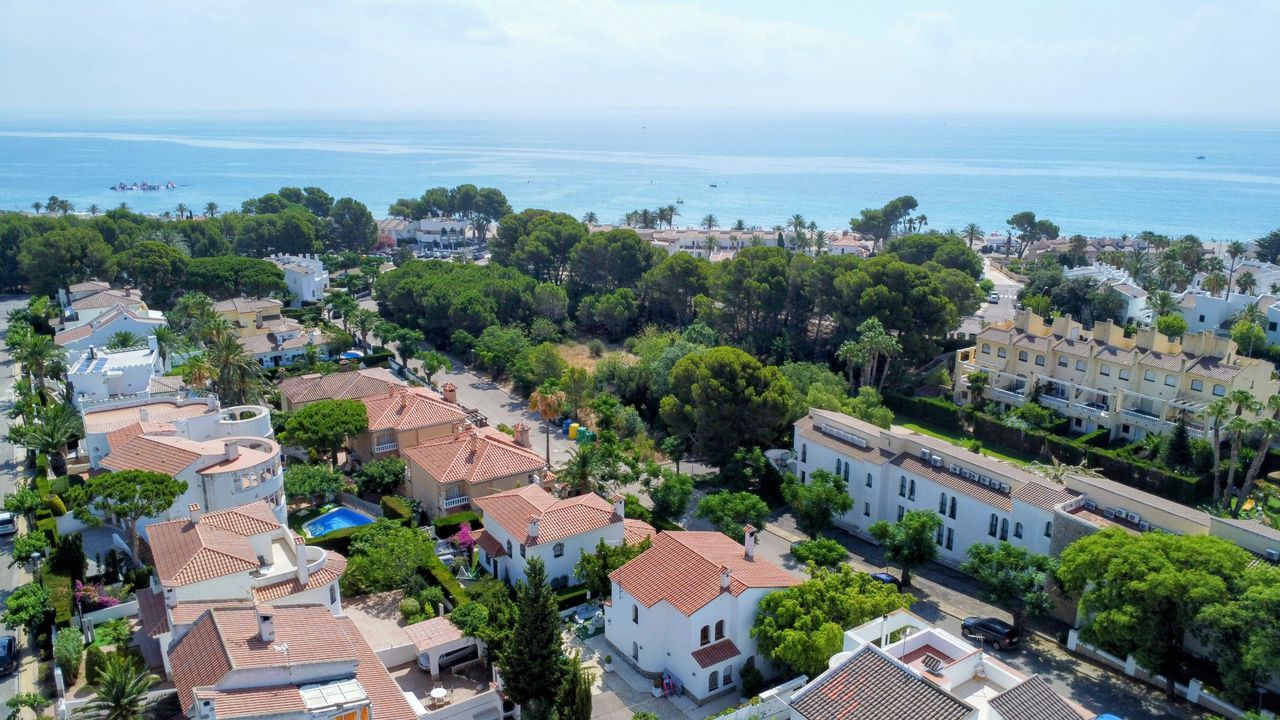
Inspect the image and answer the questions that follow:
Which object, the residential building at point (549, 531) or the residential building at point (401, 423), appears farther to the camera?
the residential building at point (401, 423)

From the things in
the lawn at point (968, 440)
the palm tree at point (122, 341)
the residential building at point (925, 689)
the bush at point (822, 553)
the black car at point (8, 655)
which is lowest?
the lawn at point (968, 440)

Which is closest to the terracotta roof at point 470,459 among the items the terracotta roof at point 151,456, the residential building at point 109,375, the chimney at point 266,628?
the terracotta roof at point 151,456

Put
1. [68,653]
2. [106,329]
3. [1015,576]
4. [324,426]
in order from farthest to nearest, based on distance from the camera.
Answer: [106,329] → [324,426] → [1015,576] → [68,653]

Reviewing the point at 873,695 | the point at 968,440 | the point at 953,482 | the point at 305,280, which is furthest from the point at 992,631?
the point at 305,280

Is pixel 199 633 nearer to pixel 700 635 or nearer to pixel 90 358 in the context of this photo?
pixel 700 635

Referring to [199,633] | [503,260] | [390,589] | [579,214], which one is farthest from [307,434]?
[579,214]

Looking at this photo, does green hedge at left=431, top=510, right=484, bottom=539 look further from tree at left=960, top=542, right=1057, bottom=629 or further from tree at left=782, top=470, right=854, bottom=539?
tree at left=960, top=542, right=1057, bottom=629

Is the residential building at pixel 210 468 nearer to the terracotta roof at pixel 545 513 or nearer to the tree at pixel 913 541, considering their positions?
the terracotta roof at pixel 545 513

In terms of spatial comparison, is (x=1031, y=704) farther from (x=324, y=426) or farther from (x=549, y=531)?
(x=324, y=426)
